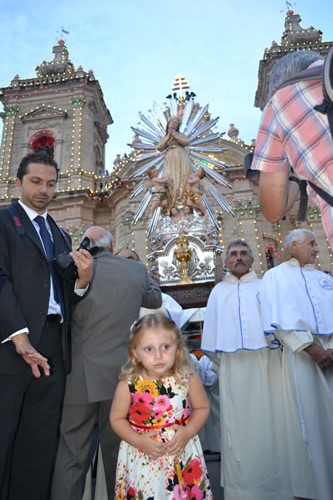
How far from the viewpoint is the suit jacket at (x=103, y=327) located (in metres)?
2.50

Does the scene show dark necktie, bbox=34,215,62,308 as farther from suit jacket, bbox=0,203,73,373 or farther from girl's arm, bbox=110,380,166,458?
girl's arm, bbox=110,380,166,458

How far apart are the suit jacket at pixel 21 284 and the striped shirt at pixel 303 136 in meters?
1.48

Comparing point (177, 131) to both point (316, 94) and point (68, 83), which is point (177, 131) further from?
point (68, 83)

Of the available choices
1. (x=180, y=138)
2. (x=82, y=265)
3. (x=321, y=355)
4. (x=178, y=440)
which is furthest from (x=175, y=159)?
(x=178, y=440)

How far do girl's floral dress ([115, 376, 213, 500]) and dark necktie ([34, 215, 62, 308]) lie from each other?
0.76 m

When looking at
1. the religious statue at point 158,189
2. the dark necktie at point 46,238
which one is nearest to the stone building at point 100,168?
the religious statue at point 158,189

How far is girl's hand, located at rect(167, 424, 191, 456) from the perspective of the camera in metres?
1.96

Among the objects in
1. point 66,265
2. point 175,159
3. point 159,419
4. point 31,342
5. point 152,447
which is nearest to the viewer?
point 152,447

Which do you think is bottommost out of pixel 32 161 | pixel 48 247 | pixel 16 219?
pixel 48 247

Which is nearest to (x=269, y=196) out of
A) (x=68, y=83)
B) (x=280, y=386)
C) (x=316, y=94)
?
(x=316, y=94)

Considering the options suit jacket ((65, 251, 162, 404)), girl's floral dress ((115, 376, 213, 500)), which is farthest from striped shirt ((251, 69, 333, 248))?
suit jacket ((65, 251, 162, 404))

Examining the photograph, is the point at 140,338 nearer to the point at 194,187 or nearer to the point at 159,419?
the point at 159,419

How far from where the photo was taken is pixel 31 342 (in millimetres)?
2189

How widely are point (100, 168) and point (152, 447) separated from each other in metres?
20.3
